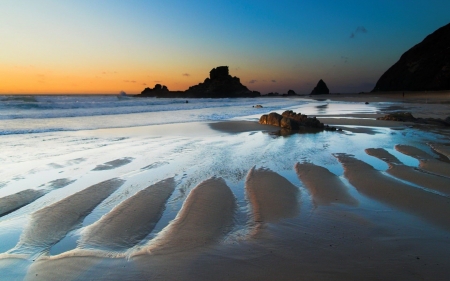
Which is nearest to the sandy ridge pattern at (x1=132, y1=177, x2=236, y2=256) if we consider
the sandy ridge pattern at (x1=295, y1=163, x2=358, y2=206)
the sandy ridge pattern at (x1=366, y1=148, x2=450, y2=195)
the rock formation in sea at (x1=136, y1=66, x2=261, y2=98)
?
the sandy ridge pattern at (x1=295, y1=163, x2=358, y2=206)

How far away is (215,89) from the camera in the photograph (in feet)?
383

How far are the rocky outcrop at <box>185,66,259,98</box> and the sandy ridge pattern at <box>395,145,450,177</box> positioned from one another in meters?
106

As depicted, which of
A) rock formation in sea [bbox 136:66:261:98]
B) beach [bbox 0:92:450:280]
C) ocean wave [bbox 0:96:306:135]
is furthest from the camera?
rock formation in sea [bbox 136:66:261:98]

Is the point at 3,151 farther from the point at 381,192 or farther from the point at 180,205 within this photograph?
the point at 381,192

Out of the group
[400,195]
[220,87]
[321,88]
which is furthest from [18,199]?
[321,88]

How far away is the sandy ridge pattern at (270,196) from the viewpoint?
3951mm

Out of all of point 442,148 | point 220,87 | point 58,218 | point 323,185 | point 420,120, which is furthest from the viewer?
point 220,87

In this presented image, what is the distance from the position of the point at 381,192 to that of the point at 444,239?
166cm

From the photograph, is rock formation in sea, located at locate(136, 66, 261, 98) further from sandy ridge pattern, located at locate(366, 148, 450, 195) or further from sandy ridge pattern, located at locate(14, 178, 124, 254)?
sandy ridge pattern, located at locate(14, 178, 124, 254)

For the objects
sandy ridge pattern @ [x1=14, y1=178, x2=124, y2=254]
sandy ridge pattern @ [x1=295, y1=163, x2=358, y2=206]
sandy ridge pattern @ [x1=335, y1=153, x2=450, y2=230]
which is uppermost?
sandy ridge pattern @ [x1=335, y1=153, x2=450, y2=230]

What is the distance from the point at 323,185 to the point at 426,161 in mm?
3382

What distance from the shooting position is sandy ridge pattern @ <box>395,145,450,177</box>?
19.8 feet

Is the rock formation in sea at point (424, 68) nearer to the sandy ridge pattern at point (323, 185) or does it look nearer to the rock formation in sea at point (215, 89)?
the rock formation in sea at point (215, 89)

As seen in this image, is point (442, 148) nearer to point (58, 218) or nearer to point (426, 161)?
point (426, 161)
